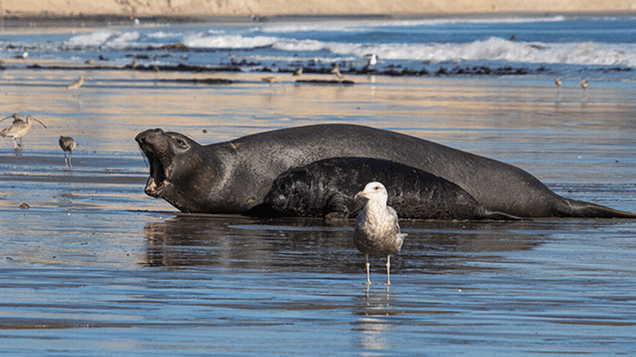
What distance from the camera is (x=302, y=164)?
31.6ft

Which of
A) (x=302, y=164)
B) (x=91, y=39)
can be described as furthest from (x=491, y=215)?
(x=91, y=39)

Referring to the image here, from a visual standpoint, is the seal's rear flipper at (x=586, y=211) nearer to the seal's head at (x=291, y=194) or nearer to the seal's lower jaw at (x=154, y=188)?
the seal's head at (x=291, y=194)

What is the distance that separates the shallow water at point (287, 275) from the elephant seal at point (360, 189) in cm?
26

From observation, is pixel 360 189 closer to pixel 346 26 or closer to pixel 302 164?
pixel 302 164

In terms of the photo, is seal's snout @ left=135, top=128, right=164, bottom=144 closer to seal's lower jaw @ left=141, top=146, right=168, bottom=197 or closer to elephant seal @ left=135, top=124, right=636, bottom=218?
elephant seal @ left=135, top=124, right=636, bottom=218

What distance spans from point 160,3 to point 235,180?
172339mm

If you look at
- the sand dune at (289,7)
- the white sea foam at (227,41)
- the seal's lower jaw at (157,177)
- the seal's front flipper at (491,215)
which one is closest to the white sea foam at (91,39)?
the white sea foam at (227,41)

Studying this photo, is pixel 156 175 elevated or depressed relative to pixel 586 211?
elevated

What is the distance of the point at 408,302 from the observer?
570 centimetres

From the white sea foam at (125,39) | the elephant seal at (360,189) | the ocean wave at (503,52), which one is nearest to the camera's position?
the elephant seal at (360,189)

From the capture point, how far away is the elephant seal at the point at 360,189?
9305mm

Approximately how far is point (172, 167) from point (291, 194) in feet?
3.79

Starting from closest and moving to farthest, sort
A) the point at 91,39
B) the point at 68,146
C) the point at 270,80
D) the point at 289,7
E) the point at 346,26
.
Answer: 1. the point at 68,146
2. the point at 270,80
3. the point at 91,39
4. the point at 346,26
5. the point at 289,7

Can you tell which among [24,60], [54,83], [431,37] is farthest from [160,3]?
[54,83]
